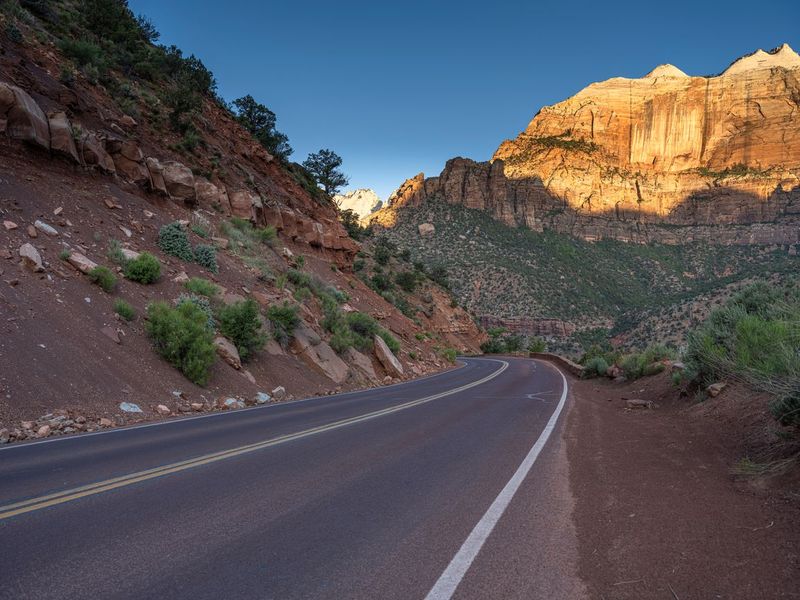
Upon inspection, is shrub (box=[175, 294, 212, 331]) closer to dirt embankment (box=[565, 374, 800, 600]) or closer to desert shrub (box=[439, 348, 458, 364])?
dirt embankment (box=[565, 374, 800, 600])

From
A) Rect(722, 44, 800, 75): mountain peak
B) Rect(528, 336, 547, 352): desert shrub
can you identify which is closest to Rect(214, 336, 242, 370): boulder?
Rect(528, 336, 547, 352): desert shrub

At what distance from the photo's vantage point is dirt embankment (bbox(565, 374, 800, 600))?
11.6 ft

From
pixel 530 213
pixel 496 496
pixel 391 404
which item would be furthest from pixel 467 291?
pixel 496 496

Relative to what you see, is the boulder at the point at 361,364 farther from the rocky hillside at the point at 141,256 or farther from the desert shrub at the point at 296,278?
the desert shrub at the point at 296,278

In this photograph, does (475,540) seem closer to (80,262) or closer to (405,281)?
(80,262)

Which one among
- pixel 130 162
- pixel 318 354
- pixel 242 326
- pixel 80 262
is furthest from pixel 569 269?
pixel 80 262

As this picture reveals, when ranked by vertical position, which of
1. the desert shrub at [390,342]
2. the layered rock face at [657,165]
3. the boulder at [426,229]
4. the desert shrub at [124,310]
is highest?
the layered rock face at [657,165]

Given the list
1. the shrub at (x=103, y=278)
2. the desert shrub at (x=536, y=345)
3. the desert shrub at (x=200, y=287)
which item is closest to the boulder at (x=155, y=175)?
the desert shrub at (x=200, y=287)

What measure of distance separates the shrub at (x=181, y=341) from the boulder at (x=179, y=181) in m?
10.6

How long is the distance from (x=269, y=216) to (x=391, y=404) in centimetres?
2029

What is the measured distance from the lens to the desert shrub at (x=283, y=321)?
18.9 m

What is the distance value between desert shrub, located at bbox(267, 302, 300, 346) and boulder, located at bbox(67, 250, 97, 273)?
6.09 m

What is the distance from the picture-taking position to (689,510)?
4973 mm

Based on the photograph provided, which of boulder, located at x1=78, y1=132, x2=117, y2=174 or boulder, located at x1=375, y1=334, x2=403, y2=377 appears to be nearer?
boulder, located at x1=78, y1=132, x2=117, y2=174
